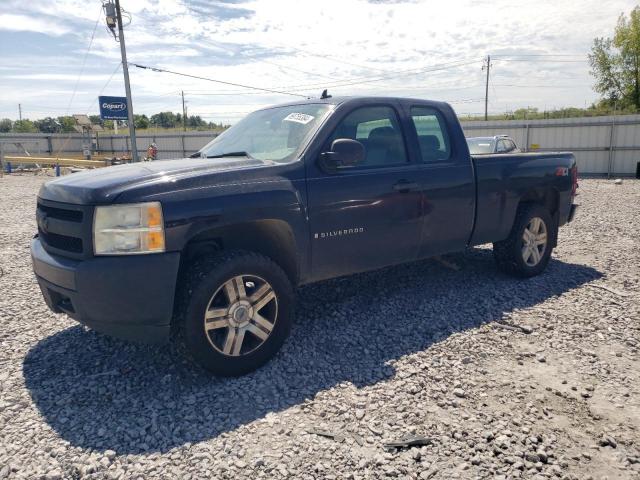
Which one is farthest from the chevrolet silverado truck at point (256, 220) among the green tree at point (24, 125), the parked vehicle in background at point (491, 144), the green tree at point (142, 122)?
the green tree at point (24, 125)

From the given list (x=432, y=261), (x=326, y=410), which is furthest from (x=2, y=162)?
(x=326, y=410)

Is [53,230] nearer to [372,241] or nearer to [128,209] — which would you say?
[128,209]

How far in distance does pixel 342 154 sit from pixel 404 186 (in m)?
0.88

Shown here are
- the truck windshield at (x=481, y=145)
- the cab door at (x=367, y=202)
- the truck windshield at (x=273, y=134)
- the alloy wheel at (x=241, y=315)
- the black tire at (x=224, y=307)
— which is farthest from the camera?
the truck windshield at (x=481, y=145)

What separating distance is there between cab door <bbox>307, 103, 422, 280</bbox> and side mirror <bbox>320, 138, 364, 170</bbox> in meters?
0.08

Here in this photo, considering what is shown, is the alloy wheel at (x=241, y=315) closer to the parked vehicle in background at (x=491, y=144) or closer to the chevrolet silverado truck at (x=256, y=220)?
the chevrolet silverado truck at (x=256, y=220)

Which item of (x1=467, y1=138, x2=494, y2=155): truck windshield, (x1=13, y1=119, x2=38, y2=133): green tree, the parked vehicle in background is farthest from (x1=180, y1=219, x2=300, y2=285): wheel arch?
(x1=13, y1=119, x2=38, y2=133): green tree

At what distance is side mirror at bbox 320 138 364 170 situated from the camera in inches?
145

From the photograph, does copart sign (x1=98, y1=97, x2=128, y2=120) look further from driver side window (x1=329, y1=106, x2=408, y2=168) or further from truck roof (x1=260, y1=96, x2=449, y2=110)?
driver side window (x1=329, y1=106, x2=408, y2=168)

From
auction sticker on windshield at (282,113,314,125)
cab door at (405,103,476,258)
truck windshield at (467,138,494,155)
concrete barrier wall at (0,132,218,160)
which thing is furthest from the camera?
concrete barrier wall at (0,132,218,160)

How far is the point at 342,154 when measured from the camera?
3.69 metres

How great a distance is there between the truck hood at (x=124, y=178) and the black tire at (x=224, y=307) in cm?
62

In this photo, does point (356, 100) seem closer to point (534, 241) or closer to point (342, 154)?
point (342, 154)

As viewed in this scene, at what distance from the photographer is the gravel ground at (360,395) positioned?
8.52 ft
